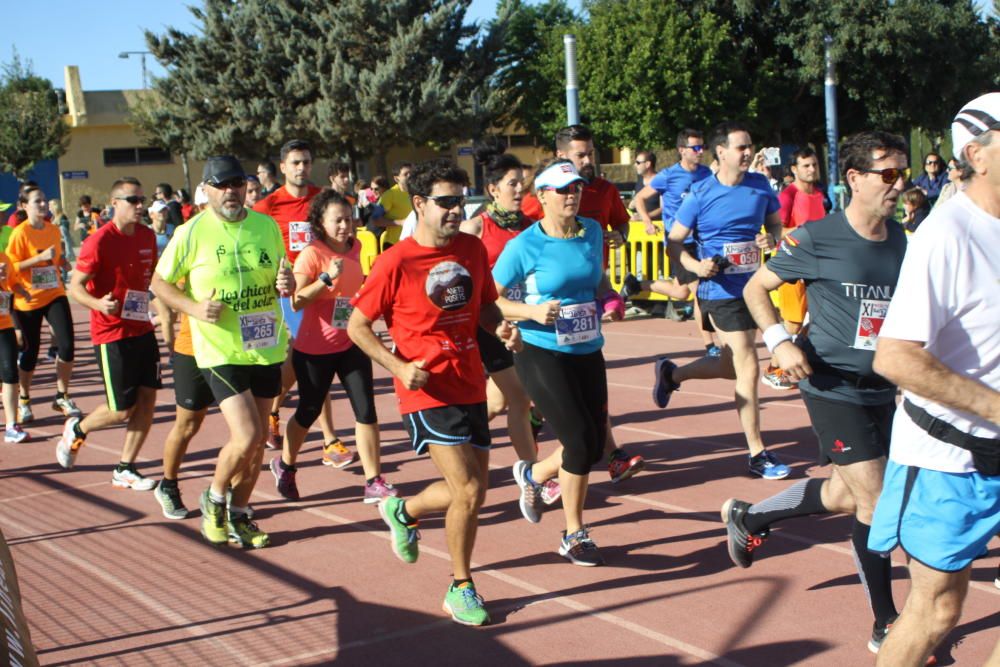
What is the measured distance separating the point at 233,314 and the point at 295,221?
2436 millimetres

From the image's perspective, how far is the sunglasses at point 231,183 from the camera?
603 centimetres

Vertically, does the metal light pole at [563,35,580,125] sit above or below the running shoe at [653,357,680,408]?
above

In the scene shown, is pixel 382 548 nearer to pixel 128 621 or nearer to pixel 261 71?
pixel 128 621

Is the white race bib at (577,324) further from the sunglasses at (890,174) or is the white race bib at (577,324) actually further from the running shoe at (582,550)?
the sunglasses at (890,174)

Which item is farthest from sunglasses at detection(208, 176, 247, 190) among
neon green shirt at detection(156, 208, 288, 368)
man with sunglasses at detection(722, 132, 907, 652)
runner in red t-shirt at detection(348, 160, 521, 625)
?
man with sunglasses at detection(722, 132, 907, 652)

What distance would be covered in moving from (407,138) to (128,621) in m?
38.1

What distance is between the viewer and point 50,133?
45156mm

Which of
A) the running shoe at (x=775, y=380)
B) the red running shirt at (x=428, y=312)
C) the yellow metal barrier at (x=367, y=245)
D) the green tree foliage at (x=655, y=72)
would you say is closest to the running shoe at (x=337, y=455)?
the red running shirt at (x=428, y=312)

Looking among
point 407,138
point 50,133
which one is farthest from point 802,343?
point 50,133

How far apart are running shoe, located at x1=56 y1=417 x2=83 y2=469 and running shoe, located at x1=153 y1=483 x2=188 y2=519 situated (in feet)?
5.10

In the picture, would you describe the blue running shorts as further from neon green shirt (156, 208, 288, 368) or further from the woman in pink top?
the woman in pink top

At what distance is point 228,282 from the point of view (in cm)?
602

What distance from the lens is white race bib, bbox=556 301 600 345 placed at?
555 cm

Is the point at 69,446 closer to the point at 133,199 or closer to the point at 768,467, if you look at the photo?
the point at 133,199
